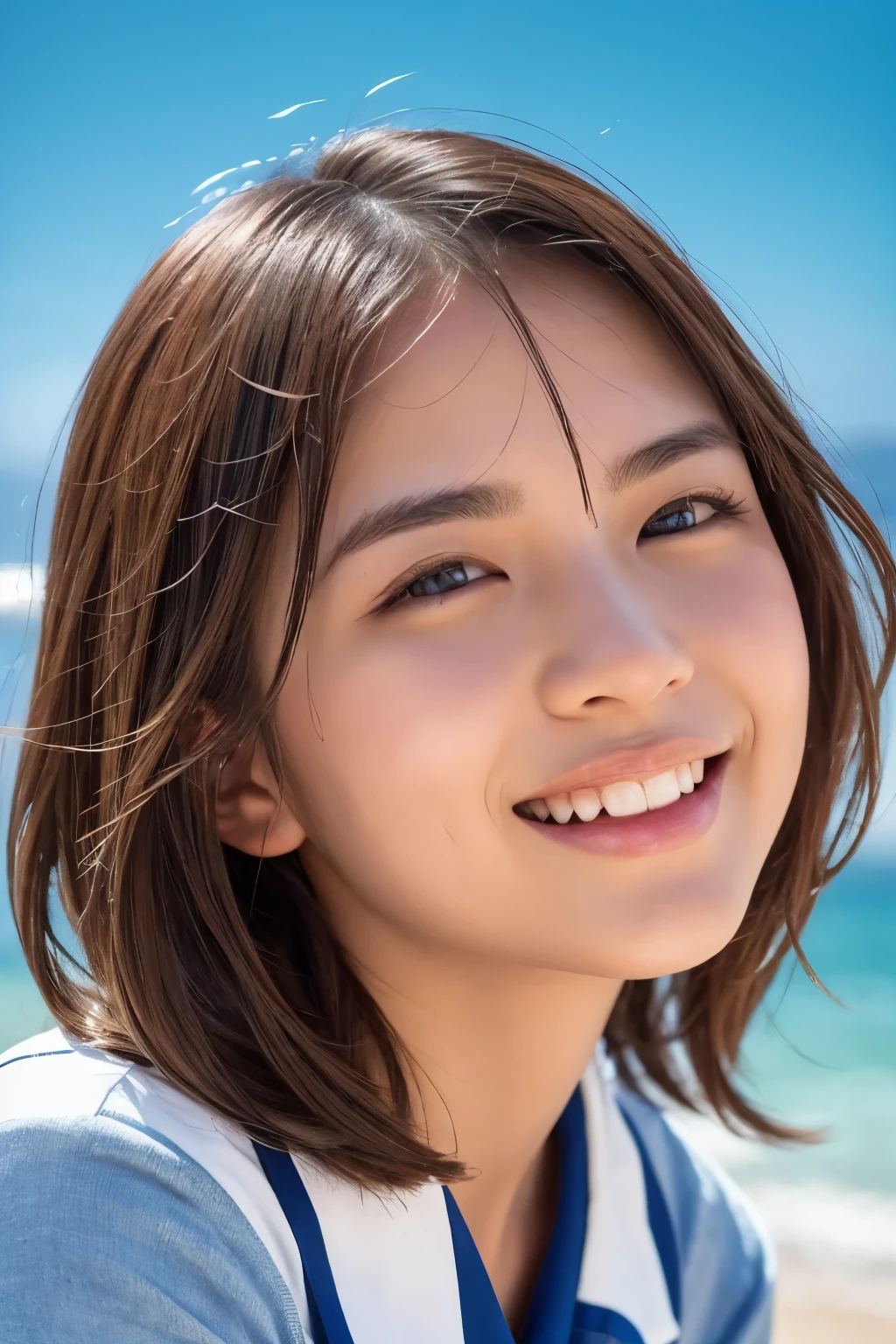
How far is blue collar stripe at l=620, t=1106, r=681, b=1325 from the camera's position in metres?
1.58

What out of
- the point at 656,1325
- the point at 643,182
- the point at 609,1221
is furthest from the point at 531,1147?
the point at 643,182

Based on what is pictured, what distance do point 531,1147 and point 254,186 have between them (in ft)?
3.76

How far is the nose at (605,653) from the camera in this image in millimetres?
1085

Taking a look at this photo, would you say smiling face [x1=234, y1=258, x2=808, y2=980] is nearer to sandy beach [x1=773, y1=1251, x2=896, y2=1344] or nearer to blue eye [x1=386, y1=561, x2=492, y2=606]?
blue eye [x1=386, y1=561, x2=492, y2=606]

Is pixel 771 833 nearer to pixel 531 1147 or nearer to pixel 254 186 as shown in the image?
pixel 531 1147

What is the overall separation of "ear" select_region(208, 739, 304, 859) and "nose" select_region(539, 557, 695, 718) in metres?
0.35

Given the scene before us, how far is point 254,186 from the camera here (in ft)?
4.42

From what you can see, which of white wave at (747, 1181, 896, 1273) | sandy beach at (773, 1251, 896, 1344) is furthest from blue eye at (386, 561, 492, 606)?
white wave at (747, 1181, 896, 1273)

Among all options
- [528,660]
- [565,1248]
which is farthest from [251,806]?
[565,1248]

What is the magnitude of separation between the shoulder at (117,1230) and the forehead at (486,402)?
580 mm

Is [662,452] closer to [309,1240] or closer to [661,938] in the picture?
[661,938]

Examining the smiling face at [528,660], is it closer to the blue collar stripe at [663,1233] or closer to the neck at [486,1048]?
the neck at [486,1048]

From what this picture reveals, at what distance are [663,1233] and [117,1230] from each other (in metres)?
0.84

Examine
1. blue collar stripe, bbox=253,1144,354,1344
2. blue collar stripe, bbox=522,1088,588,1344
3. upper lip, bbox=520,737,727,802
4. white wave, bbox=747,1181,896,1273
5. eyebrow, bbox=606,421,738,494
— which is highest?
eyebrow, bbox=606,421,738,494
